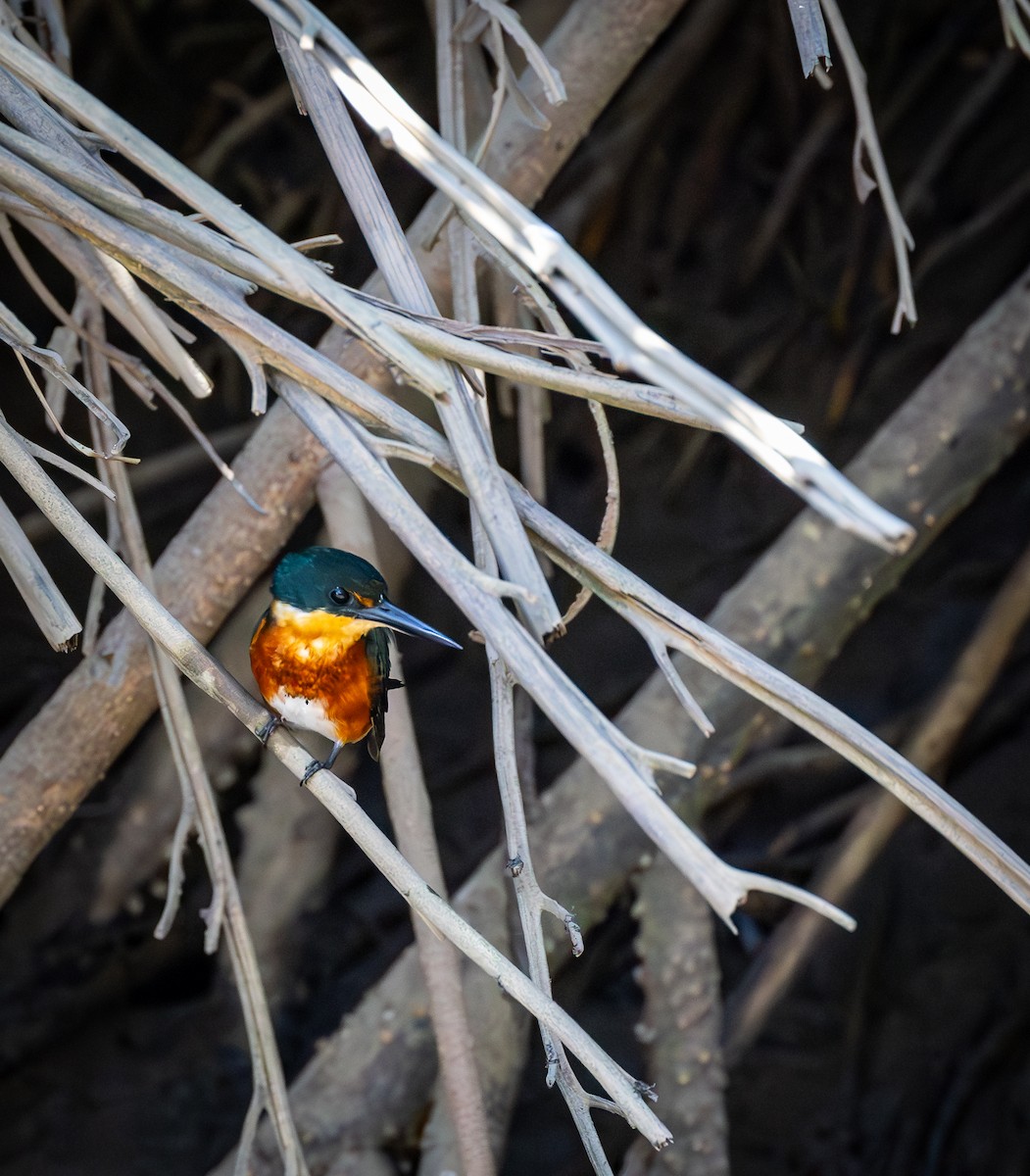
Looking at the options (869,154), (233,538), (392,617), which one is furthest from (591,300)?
(233,538)

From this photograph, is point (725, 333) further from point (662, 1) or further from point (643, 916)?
point (643, 916)

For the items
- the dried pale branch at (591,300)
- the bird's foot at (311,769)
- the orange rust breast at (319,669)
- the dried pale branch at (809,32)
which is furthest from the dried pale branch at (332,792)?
the dried pale branch at (809,32)

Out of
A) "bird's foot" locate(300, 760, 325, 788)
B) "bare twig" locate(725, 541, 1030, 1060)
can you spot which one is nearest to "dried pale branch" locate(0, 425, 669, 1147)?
"bird's foot" locate(300, 760, 325, 788)

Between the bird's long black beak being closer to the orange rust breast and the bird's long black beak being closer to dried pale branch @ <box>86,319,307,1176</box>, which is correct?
the orange rust breast

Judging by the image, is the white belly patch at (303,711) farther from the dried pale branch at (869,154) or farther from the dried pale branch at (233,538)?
the dried pale branch at (869,154)

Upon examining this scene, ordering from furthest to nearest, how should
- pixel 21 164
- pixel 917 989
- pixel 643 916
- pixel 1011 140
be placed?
pixel 1011 140 < pixel 917 989 < pixel 643 916 < pixel 21 164

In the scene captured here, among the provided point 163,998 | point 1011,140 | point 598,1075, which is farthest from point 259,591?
point 1011,140
